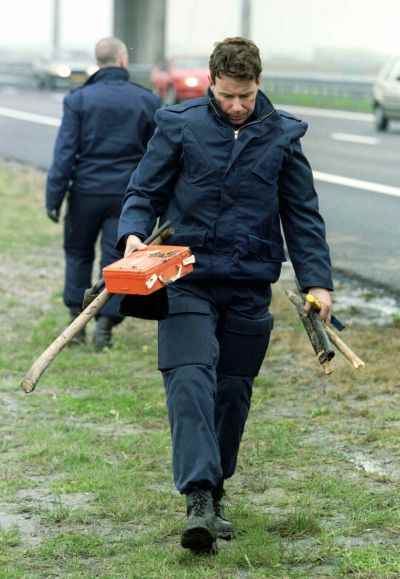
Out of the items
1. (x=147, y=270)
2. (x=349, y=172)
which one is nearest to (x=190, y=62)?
(x=349, y=172)

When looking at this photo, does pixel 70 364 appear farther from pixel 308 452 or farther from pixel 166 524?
pixel 166 524

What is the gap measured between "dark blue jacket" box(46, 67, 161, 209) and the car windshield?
29.9m

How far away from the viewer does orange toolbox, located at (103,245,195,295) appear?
490 centimetres

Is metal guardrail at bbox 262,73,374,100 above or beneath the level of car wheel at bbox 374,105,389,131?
beneath

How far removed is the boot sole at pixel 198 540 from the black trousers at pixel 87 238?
427cm

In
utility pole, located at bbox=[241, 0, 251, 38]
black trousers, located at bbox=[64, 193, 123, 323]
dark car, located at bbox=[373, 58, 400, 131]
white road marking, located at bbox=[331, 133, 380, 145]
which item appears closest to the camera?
black trousers, located at bbox=[64, 193, 123, 323]

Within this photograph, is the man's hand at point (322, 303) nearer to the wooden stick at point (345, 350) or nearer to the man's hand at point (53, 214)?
the wooden stick at point (345, 350)

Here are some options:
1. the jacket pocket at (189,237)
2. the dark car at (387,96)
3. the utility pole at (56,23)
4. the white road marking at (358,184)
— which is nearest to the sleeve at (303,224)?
the jacket pocket at (189,237)

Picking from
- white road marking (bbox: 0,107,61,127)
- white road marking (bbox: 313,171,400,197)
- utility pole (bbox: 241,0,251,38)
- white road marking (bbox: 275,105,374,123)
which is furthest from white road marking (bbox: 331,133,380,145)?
utility pole (bbox: 241,0,251,38)

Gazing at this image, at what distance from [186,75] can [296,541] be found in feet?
108

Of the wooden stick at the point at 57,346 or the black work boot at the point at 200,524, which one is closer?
the wooden stick at the point at 57,346

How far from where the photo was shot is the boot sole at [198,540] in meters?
5.14

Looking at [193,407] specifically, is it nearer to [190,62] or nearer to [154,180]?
[154,180]

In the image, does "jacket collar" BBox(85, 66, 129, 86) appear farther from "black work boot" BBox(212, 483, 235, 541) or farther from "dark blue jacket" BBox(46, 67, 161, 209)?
"black work boot" BBox(212, 483, 235, 541)
